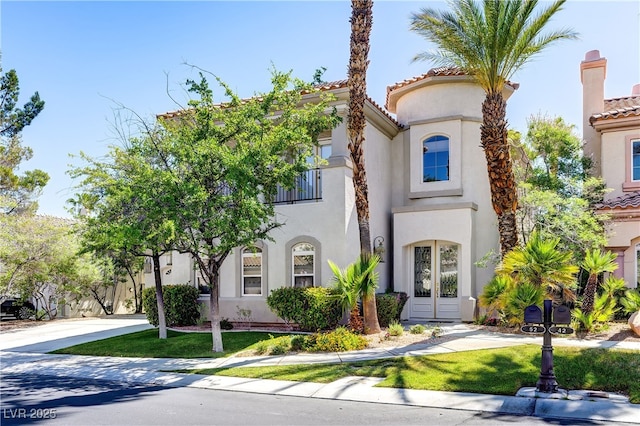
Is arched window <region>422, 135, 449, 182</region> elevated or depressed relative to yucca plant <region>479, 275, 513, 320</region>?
elevated

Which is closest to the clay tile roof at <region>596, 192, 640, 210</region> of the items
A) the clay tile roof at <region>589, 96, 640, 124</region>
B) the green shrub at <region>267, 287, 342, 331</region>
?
the clay tile roof at <region>589, 96, 640, 124</region>

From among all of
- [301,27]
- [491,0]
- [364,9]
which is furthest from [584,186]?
[301,27]

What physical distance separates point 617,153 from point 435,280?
8540mm

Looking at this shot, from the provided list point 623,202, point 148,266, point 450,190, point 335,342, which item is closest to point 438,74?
point 450,190

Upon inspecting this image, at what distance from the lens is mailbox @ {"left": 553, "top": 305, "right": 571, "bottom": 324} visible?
8562 mm

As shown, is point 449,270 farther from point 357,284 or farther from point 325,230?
point 357,284

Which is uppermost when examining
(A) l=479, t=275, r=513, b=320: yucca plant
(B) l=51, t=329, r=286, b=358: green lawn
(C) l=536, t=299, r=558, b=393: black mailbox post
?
(A) l=479, t=275, r=513, b=320: yucca plant

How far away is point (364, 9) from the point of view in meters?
14.5

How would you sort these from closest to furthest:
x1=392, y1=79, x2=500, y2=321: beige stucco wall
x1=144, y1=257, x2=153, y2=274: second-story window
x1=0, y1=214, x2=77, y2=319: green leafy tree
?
x1=392, y1=79, x2=500, y2=321: beige stucco wall, x1=0, y1=214, x2=77, y2=319: green leafy tree, x1=144, y1=257, x2=153, y2=274: second-story window

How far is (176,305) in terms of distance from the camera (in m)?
17.4

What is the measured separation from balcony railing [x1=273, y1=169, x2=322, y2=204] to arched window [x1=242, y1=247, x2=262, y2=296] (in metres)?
2.03

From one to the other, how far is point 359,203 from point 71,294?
62.0 ft

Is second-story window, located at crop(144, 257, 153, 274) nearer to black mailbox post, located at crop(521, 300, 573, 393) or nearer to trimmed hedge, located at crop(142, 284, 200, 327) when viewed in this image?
trimmed hedge, located at crop(142, 284, 200, 327)

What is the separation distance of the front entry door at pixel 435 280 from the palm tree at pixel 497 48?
3.29 metres
